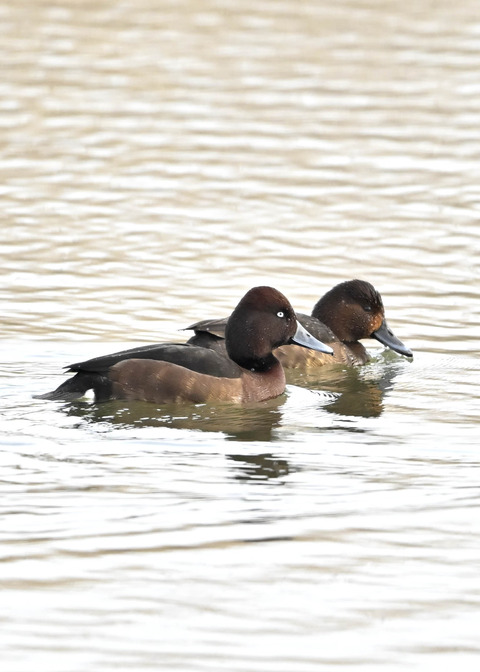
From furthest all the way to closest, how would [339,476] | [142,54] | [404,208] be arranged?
[142,54], [404,208], [339,476]

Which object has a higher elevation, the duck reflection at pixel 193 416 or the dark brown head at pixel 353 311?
the dark brown head at pixel 353 311

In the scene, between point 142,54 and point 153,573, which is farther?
point 142,54

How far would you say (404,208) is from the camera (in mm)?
14656

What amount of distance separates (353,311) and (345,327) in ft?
0.50

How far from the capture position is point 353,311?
1148 cm

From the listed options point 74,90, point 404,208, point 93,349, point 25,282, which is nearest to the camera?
point 93,349

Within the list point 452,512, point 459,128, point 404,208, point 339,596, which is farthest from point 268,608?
point 459,128

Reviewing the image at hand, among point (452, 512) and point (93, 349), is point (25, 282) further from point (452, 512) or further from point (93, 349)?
point (452, 512)

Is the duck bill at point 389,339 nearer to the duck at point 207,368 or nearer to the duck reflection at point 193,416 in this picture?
Result: the duck at point 207,368

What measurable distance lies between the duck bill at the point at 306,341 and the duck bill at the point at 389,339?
82 centimetres

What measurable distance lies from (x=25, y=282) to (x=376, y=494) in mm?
5730

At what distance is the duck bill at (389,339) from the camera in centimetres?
1092

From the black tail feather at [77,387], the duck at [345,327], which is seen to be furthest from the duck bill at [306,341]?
the black tail feather at [77,387]

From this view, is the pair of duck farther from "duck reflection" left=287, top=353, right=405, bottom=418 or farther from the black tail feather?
"duck reflection" left=287, top=353, right=405, bottom=418
